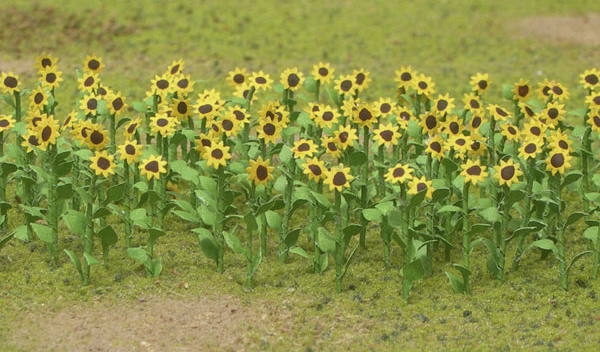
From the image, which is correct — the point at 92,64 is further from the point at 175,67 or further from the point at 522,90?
the point at 522,90

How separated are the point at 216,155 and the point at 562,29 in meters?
9.82

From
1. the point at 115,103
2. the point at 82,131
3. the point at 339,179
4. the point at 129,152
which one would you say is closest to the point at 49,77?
the point at 115,103

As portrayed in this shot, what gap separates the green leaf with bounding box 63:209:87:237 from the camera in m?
7.60

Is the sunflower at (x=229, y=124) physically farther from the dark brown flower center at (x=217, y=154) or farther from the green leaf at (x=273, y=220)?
the green leaf at (x=273, y=220)

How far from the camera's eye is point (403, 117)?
8.87m

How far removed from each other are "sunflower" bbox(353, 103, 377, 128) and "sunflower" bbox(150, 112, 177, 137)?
5.18ft

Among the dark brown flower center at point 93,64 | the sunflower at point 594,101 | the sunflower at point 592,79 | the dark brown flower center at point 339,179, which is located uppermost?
the dark brown flower center at point 93,64

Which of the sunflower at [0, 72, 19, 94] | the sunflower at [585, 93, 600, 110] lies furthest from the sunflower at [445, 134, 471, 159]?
the sunflower at [0, 72, 19, 94]

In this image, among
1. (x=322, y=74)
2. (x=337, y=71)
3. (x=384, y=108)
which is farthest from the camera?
(x=337, y=71)

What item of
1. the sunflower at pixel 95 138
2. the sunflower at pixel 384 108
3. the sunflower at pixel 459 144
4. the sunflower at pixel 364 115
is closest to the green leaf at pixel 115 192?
the sunflower at pixel 95 138

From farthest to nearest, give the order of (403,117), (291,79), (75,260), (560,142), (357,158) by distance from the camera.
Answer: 1. (291,79)
2. (403,117)
3. (357,158)
4. (560,142)
5. (75,260)

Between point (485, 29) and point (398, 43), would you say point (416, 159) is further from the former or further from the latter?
point (485, 29)

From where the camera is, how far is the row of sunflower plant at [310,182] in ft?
25.1

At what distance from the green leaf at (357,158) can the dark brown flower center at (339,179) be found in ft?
1.68
